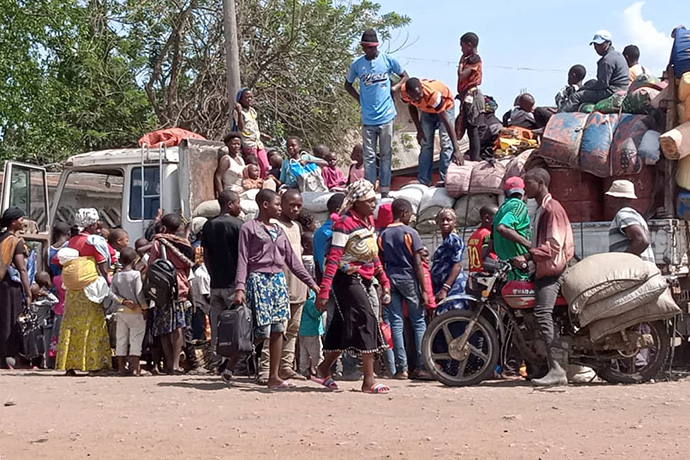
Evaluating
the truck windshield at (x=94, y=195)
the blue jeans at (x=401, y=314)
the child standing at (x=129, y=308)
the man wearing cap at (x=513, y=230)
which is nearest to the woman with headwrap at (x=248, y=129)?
the truck windshield at (x=94, y=195)

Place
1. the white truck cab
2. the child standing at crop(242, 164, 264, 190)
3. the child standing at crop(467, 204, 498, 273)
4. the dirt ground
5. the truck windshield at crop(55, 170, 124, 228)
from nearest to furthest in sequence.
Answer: the dirt ground
the child standing at crop(467, 204, 498, 273)
the child standing at crop(242, 164, 264, 190)
the white truck cab
the truck windshield at crop(55, 170, 124, 228)

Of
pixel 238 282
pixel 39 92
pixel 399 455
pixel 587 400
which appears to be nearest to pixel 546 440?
pixel 399 455

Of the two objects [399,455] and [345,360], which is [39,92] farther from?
[399,455]

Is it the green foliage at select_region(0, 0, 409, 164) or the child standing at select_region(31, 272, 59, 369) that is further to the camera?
the green foliage at select_region(0, 0, 409, 164)

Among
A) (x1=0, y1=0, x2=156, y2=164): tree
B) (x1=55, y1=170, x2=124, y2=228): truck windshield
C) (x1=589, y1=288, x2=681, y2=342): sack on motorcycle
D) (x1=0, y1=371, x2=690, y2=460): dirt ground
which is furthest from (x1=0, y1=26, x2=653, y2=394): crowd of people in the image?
(x1=0, y1=0, x2=156, y2=164): tree

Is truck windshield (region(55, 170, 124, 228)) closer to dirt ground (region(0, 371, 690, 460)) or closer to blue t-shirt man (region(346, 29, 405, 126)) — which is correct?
blue t-shirt man (region(346, 29, 405, 126))

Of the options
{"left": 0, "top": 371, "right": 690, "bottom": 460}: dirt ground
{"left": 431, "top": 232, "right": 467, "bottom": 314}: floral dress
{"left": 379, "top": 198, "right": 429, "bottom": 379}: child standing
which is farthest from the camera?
→ {"left": 431, "top": 232, "right": 467, "bottom": 314}: floral dress

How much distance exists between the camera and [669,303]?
818 centimetres

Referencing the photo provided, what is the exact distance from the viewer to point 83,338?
1022 centimetres

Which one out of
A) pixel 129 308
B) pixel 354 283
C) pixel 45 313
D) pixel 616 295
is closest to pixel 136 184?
pixel 45 313

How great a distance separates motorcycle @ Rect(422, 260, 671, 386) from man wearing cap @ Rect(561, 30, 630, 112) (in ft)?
11.1

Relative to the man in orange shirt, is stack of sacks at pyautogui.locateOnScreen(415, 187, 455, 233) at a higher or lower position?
lower

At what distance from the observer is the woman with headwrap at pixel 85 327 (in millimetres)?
10211

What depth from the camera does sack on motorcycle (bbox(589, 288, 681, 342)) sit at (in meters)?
8.16
